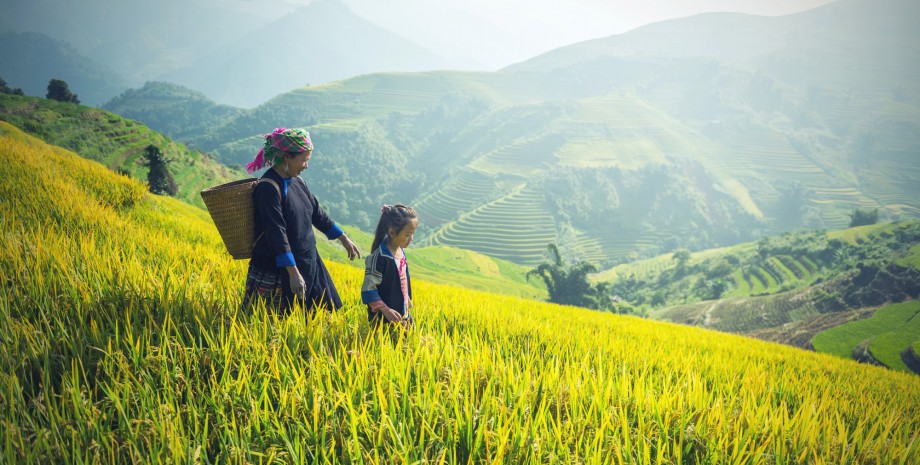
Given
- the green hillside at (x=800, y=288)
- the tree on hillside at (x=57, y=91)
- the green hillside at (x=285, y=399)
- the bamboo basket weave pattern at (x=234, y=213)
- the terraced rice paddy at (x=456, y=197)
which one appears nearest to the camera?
the green hillside at (x=285, y=399)

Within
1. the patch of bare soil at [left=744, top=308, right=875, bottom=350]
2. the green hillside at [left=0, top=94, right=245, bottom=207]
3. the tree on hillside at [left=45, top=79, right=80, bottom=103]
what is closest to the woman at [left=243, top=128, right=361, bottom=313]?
the green hillside at [left=0, top=94, right=245, bottom=207]

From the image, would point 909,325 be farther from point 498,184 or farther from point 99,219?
point 498,184

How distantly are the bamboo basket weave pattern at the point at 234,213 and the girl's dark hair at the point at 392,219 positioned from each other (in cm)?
93

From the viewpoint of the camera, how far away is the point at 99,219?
4.56m

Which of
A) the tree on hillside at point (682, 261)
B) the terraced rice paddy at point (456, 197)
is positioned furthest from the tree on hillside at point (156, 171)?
the tree on hillside at point (682, 261)

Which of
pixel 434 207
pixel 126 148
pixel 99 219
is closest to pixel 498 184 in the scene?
pixel 434 207

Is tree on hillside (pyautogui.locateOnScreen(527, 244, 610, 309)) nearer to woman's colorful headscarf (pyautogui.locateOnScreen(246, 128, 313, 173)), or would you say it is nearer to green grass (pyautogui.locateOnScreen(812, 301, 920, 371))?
green grass (pyautogui.locateOnScreen(812, 301, 920, 371))

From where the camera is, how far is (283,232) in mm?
2898

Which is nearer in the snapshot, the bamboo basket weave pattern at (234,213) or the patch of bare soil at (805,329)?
the bamboo basket weave pattern at (234,213)

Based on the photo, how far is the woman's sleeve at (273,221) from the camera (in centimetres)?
285

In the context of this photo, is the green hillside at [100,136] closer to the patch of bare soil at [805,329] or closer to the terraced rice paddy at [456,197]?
the patch of bare soil at [805,329]

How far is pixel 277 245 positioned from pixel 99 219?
331 centimetres

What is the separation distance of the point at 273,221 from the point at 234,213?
0.29 m

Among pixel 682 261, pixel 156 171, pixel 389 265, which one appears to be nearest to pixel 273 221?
pixel 389 265
